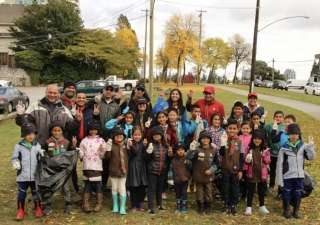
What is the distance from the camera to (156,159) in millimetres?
4855

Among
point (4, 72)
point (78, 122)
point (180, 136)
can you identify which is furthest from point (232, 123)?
point (4, 72)

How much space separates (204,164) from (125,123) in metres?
1.44

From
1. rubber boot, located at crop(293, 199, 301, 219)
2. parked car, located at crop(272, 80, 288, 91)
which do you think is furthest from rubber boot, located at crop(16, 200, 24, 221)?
parked car, located at crop(272, 80, 288, 91)

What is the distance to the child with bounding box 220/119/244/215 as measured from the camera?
4867mm

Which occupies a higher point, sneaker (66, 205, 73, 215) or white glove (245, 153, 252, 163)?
white glove (245, 153, 252, 163)

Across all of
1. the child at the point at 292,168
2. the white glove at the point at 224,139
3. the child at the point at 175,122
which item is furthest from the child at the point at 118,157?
the child at the point at 292,168

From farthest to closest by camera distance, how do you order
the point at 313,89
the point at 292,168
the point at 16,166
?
the point at 313,89, the point at 292,168, the point at 16,166

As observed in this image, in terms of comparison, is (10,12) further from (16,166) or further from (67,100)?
(16,166)

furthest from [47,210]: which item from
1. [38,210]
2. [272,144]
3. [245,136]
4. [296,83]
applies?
[296,83]

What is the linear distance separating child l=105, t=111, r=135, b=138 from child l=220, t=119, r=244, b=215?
4.94ft

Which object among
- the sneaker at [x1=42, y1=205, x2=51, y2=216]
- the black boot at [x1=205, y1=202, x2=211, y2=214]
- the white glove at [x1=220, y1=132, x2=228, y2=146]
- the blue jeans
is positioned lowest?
the sneaker at [x1=42, y1=205, x2=51, y2=216]

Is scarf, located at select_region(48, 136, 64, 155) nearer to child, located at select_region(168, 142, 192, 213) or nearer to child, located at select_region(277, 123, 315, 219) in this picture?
child, located at select_region(168, 142, 192, 213)

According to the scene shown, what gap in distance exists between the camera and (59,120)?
15.7 ft

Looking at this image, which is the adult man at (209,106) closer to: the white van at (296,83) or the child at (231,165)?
the child at (231,165)
